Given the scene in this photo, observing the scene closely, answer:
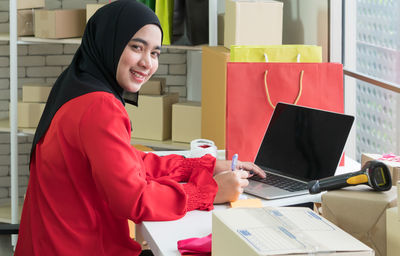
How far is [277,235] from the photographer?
43.6 inches

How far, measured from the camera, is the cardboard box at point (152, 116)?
11.4 feet

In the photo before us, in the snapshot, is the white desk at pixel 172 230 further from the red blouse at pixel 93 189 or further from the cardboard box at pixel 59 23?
the cardboard box at pixel 59 23

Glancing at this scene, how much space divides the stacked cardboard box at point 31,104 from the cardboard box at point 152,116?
549mm

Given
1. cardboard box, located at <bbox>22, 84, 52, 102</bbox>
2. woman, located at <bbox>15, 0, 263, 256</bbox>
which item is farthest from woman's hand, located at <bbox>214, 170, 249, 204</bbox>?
cardboard box, located at <bbox>22, 84, 52, 102</bbox>

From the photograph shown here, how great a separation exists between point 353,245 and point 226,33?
183 centimetres

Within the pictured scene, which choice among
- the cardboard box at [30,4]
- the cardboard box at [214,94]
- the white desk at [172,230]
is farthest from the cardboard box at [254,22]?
the cardboard box at [30,4]

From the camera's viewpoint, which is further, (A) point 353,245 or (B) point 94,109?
(B) point 94,109

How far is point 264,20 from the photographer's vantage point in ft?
8.80

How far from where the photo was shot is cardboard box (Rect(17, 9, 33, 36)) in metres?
3.65

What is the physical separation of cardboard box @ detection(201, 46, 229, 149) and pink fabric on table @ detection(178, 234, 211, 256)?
1.27 m

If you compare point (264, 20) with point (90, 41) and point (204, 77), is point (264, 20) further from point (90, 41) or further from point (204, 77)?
point (90, 41)

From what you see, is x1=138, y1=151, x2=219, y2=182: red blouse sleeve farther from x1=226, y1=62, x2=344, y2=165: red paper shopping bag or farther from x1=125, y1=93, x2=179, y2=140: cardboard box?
x1=125, y1=93, x2=179, y2=140: cardboard box

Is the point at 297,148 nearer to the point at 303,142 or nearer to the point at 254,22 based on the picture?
the point at 303,142

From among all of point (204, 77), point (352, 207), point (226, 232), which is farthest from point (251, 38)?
point (226, 232)
